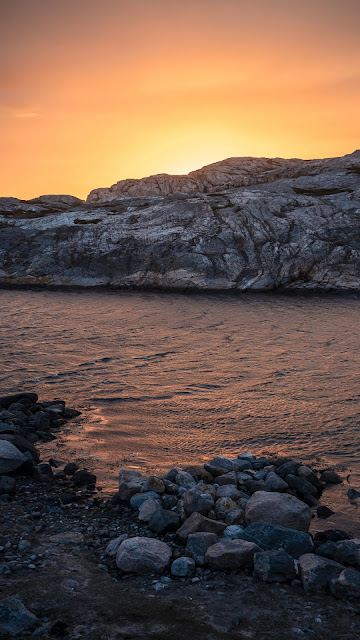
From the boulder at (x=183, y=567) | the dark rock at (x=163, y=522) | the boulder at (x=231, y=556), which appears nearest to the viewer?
the boulder at (x=183, y=567)

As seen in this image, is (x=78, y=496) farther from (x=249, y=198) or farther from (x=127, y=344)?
(x=249, y=198)

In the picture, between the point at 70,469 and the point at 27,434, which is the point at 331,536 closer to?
the point at 70,469

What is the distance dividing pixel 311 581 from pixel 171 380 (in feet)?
47.6

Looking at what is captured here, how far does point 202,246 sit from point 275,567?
5366 centimetres

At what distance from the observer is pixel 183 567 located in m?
8.34

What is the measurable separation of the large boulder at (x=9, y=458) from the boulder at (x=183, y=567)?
200 inches

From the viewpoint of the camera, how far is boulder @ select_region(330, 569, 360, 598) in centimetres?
763

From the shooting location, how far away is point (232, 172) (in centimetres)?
15000

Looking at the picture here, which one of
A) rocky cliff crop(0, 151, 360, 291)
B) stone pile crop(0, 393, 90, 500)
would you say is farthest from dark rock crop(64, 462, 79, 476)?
rocky cliff crop(0, 151, 360, 291)

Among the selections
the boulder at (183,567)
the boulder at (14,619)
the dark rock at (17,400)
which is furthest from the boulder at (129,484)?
the dark rock at (17,400)

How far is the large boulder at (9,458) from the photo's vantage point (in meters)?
11.8

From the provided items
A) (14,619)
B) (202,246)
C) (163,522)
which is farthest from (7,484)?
(202,246)

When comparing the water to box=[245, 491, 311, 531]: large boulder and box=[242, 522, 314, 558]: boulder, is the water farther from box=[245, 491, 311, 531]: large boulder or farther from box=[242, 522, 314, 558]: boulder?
box=[242, 522, 314, 558]: boulder

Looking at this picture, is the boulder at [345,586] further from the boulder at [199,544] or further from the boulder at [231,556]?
the boulder at [199,544]
